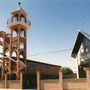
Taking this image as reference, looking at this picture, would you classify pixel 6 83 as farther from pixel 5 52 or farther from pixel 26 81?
pixel 5 52

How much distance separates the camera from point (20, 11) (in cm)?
3925

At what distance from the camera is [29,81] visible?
34219mm

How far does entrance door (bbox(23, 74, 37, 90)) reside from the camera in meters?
32.5

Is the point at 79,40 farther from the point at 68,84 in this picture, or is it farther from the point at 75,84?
the point at 75,84

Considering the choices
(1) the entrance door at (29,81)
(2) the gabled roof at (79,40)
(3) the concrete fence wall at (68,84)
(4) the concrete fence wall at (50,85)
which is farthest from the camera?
(1) the entrance door at (29,81)

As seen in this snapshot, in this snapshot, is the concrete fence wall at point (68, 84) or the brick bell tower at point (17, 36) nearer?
the concrete fence wall at point (68, 84)

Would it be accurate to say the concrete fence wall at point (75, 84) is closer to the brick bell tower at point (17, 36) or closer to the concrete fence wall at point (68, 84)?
the concrete fence wall at point (68, 84)

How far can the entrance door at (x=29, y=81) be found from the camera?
3246 centimetres

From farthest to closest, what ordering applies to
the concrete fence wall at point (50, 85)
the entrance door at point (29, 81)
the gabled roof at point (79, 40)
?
the entrance door at point (29, 81) < the gabled roof at point (79, 40) < the concrete fence wall at point (50, 85)

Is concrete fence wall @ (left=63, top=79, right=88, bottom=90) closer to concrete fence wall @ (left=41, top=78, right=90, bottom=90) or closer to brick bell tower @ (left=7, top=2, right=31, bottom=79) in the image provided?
concrete fence wall @ (left=41, top=78, right=90, bottom=90)

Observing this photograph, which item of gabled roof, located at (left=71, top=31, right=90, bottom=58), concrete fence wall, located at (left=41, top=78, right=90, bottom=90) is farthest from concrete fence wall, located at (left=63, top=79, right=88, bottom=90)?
gabled roof, located at (left=71, top=31, right=90, bottom=58)

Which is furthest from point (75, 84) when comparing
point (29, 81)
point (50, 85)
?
point (29, 81)

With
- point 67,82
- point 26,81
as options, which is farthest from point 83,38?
point 26,81

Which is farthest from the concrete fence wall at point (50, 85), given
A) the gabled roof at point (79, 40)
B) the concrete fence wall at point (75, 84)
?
the gabled roof at point (79, 40)
